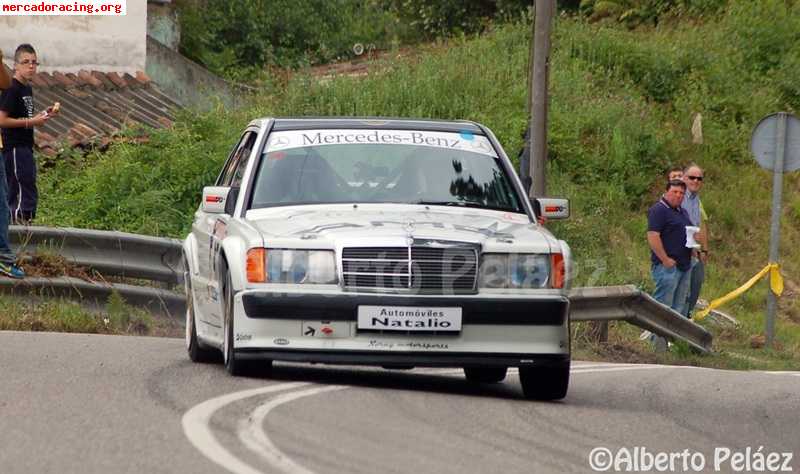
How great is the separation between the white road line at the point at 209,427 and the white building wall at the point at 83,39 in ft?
58.8

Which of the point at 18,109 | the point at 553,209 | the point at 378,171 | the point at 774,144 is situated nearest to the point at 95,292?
the point at 18,109

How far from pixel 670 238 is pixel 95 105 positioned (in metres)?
10.8

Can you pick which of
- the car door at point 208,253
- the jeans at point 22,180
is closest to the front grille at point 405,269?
the car door at point 208,253

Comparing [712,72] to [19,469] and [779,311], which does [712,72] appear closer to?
[779,311]

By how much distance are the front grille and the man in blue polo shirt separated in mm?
8668

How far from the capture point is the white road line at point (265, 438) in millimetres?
6865

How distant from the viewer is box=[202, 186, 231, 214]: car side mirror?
10.6 m

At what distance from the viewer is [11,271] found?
1398 cm

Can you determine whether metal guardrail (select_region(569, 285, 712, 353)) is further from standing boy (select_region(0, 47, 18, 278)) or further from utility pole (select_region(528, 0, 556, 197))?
standing boy (select_region(0, 47, 18, 278))

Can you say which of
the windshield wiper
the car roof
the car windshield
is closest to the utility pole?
the car roof

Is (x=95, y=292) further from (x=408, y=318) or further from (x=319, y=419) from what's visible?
(x=319, y=419)

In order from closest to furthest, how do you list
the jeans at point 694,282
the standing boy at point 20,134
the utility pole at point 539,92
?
the standing boy at point 20,134, the utility pole at point 539,92, the jeans at point 694,282

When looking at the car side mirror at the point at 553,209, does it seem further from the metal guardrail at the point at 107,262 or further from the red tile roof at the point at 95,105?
the red tile roof at the point at 95,105

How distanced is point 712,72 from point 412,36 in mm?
12021
